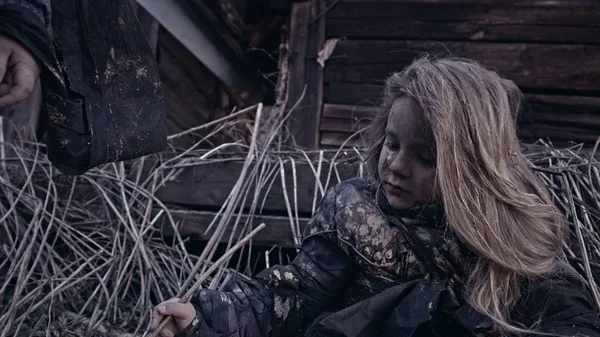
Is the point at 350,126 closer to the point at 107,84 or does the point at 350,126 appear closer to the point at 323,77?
the point at 323,77

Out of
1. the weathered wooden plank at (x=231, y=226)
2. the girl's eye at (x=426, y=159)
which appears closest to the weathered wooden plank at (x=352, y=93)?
the weathered wooden plank at (x=231, y=226)

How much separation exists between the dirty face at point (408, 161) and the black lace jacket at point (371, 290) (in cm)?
6

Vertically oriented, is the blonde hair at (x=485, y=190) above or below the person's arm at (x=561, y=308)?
above

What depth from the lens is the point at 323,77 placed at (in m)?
4.54

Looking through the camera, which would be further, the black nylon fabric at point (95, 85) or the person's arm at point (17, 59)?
the black nylon fabric at point (95, 85)

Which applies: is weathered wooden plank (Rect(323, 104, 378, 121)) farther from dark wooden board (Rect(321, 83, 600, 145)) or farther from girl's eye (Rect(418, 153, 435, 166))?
girl's eye (Rect(418, 153, 435, 166))

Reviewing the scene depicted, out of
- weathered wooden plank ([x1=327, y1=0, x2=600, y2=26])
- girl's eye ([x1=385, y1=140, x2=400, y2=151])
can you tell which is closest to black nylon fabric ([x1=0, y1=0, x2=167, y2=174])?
girl's eye ([x1=385, y1=140, x2=400, y2=151])

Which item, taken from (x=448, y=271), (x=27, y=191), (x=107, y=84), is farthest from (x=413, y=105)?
(x=27, y=191)

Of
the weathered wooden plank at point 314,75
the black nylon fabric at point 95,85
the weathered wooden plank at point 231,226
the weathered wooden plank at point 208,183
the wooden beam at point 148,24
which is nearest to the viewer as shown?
the black nylon fabric at point 95,85

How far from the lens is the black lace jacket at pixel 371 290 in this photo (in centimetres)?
184

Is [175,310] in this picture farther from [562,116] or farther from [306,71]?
[562,116]

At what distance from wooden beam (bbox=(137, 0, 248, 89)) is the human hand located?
2464 mm

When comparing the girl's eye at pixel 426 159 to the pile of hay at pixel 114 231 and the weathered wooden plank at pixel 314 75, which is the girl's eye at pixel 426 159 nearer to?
the pile of hay at pixel 114 231

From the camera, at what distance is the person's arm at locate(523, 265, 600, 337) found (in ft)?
5.89
